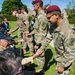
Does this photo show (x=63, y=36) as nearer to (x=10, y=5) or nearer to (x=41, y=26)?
(x=41, y=26)

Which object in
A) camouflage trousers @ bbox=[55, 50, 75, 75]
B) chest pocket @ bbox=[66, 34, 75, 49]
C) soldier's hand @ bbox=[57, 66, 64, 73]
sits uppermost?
chest pocket @ bbox=[66, 34, 75, 49]

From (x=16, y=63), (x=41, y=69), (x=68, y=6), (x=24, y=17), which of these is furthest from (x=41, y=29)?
(x=68, y=6)

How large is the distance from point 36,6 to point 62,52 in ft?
8.11

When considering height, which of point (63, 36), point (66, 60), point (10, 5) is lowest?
point (66, 60)

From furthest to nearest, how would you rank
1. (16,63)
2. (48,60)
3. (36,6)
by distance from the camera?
(48,60), (36,6), (16,63)

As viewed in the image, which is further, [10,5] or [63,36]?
[10,5]

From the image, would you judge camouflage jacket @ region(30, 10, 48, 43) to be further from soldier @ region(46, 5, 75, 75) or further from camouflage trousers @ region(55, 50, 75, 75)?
soldier @ region(46, 5, 75, 75)

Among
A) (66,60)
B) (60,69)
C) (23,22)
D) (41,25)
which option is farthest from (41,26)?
(23,22)

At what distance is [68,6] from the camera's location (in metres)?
77.8

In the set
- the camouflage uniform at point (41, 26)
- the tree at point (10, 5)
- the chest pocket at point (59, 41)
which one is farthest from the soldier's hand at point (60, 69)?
the tree at point (10, 5)

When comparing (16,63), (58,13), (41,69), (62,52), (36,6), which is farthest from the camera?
(41,69)

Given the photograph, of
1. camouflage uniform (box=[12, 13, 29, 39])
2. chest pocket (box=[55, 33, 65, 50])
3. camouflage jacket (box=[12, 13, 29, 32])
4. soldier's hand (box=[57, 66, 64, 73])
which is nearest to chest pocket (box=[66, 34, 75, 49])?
chest pocket (box=[55, 33, 65, 50])

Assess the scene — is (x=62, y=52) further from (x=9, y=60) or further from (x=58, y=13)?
(x=9, y=60)

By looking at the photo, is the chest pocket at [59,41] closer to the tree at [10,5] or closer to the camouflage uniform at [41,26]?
the camouflage uniform at [41,26]
